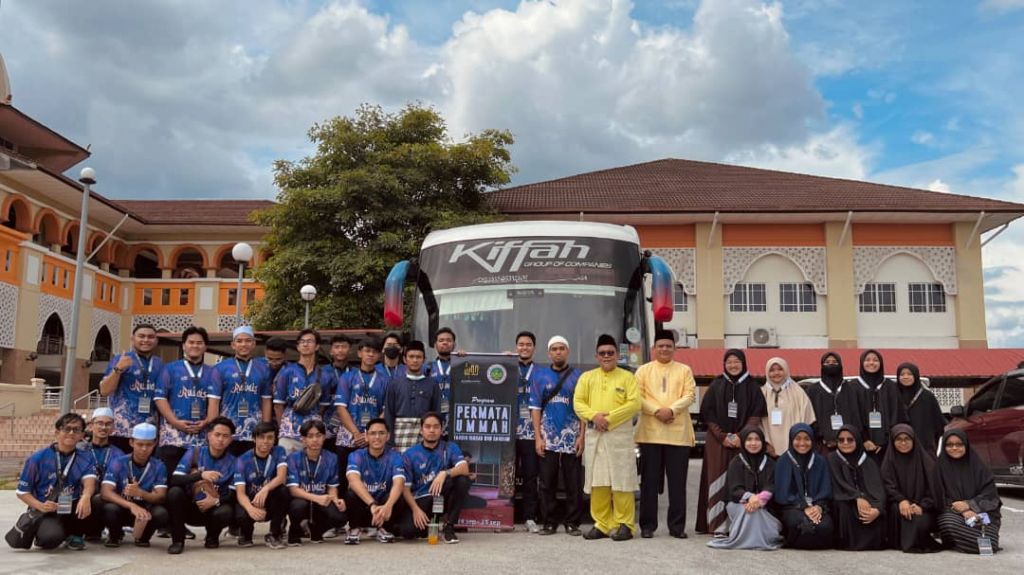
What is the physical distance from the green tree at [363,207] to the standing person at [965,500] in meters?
16.8

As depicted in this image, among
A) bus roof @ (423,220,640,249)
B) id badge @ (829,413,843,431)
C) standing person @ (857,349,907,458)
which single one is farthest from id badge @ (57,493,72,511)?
standing person @ (857,349,907,458)

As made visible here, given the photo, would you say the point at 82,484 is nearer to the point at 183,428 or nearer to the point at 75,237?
the point at 183,428

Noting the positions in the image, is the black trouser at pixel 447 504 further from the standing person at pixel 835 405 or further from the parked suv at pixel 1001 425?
the parked suv at pixel 1001 425

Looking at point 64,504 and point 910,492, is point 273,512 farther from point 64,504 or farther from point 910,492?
point 910,492

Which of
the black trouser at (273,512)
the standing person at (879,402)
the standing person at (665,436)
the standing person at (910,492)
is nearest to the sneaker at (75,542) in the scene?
the black trouser at (273,512)

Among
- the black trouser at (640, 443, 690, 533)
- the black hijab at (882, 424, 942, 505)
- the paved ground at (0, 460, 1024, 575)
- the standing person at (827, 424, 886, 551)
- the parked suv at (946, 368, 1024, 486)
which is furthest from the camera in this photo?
the parked suv at (946, 368, 1024, 486)

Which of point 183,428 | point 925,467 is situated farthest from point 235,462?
point 925,467

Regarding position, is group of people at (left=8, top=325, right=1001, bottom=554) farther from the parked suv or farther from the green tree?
the green tree

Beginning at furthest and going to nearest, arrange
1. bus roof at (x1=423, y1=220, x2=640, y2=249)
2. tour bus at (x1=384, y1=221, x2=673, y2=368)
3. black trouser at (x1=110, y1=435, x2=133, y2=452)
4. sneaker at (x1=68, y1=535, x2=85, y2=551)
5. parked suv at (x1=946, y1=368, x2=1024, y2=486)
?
parked suv at (x1=946, y1=368, x2=1024, y2=486)
bus roof at (x1=423, y1=220, x2=640, y2=249)
tour bus at (x1=384, y1=221, x2=673, y2=368)
black trouser at (x1=110, y1=435, x2=133, y2=452)
sneaker at (x1=68, y1=535, x2=85, y2=551)

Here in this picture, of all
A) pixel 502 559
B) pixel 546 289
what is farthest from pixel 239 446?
pixel 546 289

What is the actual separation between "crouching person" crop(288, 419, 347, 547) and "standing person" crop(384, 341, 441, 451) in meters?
0.67

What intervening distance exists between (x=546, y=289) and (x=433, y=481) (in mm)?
2376

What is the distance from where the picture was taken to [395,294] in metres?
9.61

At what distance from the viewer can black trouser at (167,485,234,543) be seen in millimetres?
6949
